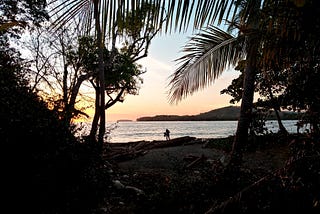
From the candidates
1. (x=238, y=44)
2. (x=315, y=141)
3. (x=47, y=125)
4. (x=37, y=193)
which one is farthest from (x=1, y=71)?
(x=315, y=141)

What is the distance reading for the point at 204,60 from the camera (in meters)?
3.46

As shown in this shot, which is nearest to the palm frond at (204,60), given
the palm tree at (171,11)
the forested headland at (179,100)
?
the forested headland at (179,100)

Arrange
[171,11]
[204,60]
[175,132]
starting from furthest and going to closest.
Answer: [175,132] < [204,60] < [171,11]

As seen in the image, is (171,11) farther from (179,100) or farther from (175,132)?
(175,132)

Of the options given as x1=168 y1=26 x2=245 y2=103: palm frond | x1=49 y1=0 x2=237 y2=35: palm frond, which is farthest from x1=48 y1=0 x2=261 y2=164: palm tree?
x1=168 y1=26 x2=245 y2=103: palm frond

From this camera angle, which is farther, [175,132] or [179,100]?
[175,132]

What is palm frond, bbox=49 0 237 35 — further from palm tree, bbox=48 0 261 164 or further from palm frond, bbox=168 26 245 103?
palm frond, bbox=168 26 245 103

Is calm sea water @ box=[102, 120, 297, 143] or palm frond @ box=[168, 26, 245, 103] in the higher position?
palm frond @ box=[168, 26, 245, 103]

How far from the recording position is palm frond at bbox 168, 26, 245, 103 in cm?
337

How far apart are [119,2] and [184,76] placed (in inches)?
101

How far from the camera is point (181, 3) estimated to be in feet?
3.59

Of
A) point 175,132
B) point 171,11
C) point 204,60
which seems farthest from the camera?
point 175,132

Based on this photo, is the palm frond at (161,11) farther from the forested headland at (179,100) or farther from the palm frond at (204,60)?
the palm frond at (204,60)

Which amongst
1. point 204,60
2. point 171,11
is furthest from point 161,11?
point 204,60
